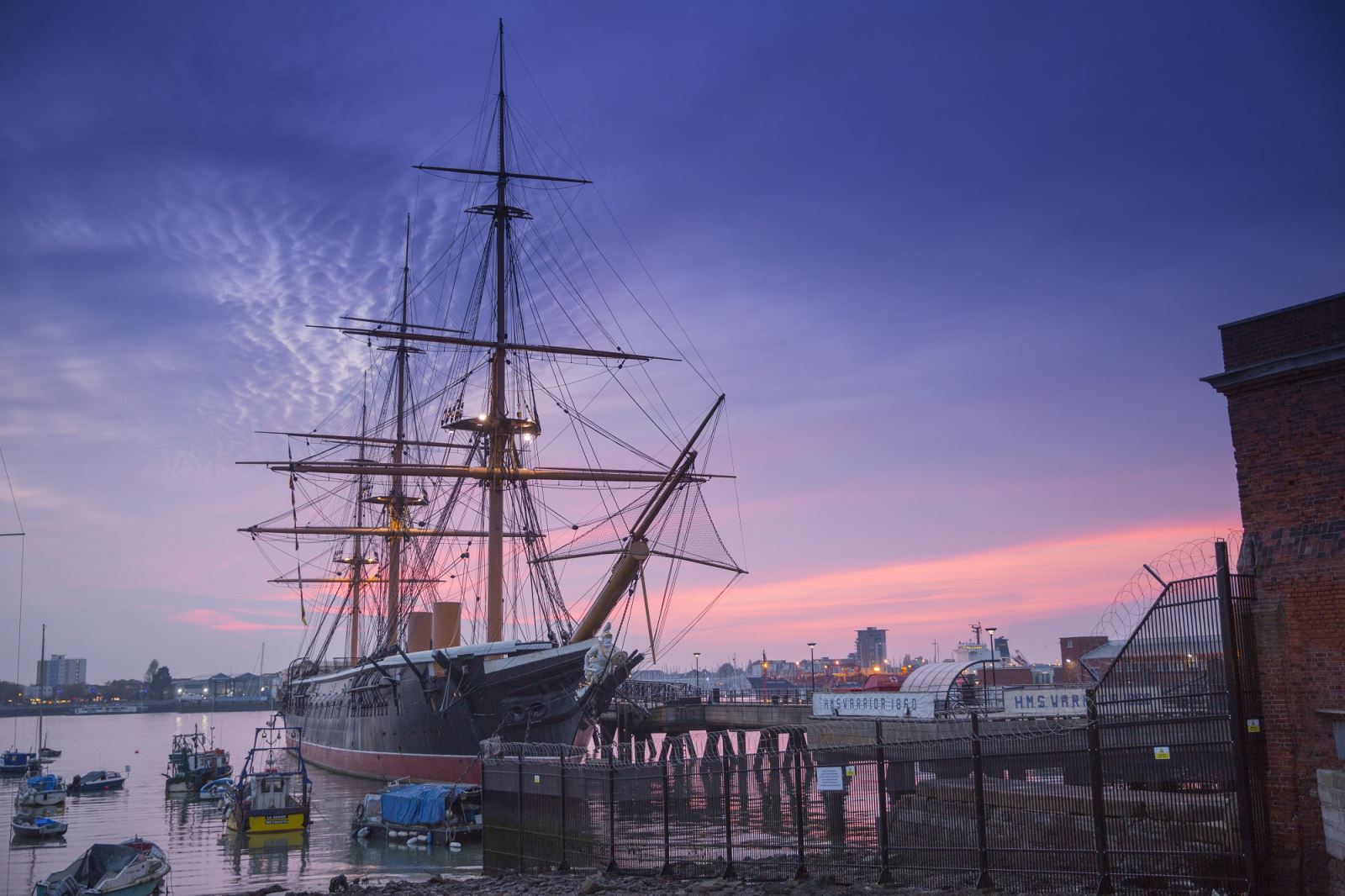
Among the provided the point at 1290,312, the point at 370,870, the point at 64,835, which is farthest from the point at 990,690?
the point at 64,835

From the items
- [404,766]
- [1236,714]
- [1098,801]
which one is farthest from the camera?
[404,766]

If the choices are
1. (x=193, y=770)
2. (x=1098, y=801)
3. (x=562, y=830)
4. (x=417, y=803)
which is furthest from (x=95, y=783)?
(x=1098, y=801)

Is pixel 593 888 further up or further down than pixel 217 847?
further up

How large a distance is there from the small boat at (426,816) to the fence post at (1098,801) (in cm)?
2299

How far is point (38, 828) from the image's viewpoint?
139ft

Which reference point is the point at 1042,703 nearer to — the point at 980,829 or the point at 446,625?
the point at 980,829

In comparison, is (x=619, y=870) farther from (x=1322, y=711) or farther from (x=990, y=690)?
(x=990, y=690)

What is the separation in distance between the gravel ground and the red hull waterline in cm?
1489

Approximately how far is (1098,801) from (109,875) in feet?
70.9

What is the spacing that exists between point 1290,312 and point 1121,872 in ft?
26.9

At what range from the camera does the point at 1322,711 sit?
13.7 m

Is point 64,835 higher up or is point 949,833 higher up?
point 949,833

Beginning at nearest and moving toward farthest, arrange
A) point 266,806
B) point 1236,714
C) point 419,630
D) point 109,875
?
1. point 1236,714
2. point 109,875
3. point 266,806
4. point 419,630

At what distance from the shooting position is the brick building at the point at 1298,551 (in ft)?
44.7
